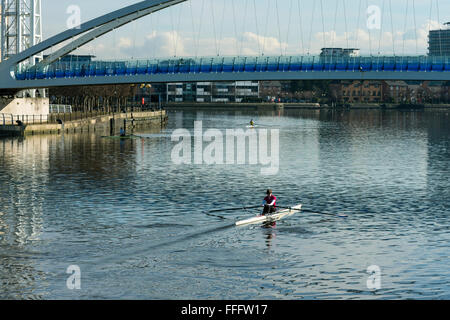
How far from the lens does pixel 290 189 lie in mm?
52375

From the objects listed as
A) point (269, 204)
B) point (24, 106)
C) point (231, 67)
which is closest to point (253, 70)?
point (231, 67)

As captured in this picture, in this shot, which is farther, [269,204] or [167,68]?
[167,68]

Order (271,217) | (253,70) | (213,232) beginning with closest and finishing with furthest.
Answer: (213,232) → (271,217) → (253,70)

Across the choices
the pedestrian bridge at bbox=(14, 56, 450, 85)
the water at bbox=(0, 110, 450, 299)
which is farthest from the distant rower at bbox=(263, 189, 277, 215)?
the pedestrian bridge at bbox=(14, 56, 450, 85)

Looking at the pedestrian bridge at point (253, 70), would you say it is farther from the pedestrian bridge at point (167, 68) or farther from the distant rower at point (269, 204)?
the distant rower at point (269, 204)

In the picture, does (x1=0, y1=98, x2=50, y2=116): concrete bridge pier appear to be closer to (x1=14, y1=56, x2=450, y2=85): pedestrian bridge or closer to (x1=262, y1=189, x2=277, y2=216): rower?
(x1=14, y1=56, x2=450, y2=85): pedestrian bridge

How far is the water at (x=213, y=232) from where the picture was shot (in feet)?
87.1

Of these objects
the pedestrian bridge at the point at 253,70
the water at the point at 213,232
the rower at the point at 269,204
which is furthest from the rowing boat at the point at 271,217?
the pedestrian bridge at the point at 253,70

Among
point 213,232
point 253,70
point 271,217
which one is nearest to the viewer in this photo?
point 213,232

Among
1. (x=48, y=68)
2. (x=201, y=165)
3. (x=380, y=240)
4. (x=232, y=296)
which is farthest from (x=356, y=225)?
(x=48, y=68)

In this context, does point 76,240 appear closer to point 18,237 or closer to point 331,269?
point 18,237

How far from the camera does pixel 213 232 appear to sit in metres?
35.6

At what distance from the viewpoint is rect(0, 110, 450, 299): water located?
26562mm

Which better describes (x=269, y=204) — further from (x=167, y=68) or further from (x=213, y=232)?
(x=167, y=68)
